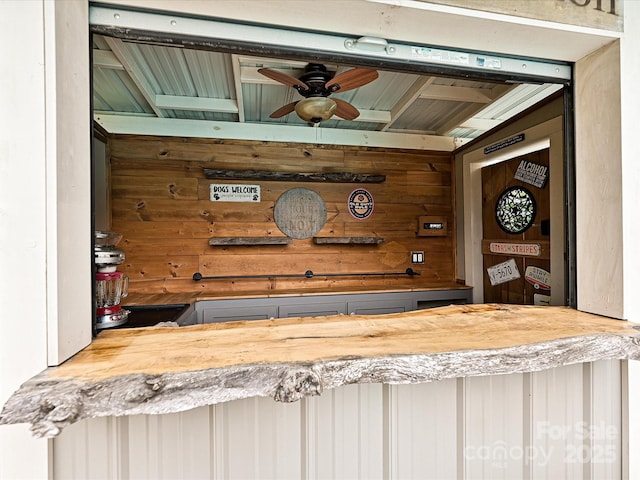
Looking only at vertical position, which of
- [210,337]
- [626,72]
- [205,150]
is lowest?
[210,337]

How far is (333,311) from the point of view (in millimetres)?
2887

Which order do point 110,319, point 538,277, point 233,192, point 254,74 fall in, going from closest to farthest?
point 110,319, point 254,74, point 538,277, point 233,192

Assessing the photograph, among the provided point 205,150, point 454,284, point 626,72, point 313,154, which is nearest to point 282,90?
point 313,154

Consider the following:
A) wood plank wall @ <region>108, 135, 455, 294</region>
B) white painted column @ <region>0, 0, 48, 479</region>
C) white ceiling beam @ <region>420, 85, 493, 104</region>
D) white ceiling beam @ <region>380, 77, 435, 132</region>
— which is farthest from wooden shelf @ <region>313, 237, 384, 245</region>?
white painted column @ <region>0, 0, 48, 479</region>

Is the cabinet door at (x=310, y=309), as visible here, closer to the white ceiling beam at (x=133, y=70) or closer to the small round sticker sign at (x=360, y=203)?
the small round sticker sign at (x=360, y=203)

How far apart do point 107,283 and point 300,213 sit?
2.01 metres

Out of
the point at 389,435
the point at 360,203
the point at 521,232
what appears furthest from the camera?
the point at 360,203

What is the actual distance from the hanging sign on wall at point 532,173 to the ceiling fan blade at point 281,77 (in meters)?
1.81

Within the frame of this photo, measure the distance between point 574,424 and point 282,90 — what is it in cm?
262

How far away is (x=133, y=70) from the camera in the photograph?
218 centimetres

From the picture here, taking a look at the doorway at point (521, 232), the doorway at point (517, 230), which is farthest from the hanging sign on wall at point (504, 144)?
the doorway at point (517, 230)

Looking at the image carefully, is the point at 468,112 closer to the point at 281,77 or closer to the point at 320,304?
the point at 281,77

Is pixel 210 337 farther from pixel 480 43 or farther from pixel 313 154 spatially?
pixel 313 154

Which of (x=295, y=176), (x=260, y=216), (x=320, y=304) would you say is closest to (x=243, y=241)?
(x=260, y=216)
